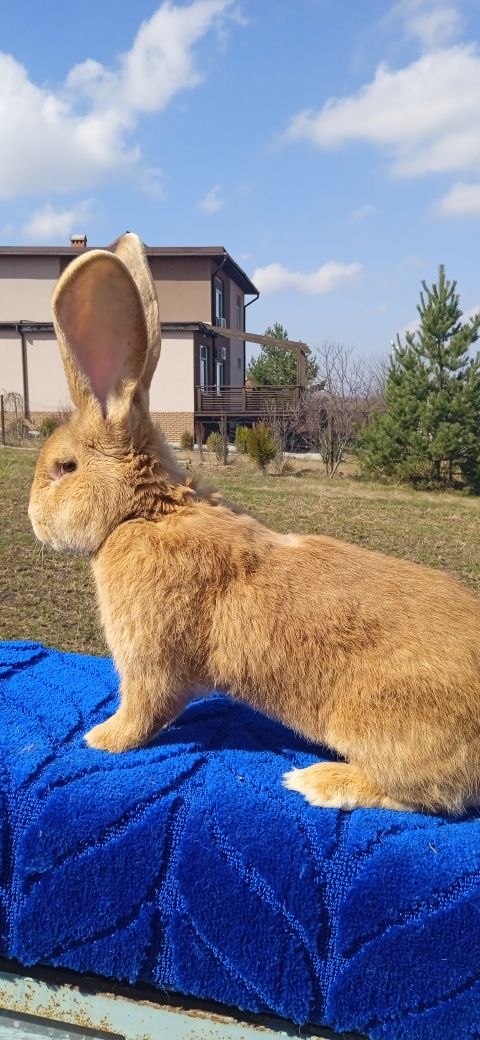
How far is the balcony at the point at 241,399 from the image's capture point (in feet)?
91.9

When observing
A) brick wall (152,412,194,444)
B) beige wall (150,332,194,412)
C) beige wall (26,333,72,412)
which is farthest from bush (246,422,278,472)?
beige wall (26,333,72,412)

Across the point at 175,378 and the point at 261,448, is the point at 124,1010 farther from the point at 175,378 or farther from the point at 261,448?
the point at 175,378

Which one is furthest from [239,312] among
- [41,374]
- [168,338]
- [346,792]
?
[346,792]

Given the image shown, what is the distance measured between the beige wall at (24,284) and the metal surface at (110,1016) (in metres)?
29.2

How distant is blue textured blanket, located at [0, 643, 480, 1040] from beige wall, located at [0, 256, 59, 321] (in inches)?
1146

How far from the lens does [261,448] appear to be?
56.2 feet

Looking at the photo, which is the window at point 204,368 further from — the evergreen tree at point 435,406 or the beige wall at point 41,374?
the evergreen tree at point 435,406

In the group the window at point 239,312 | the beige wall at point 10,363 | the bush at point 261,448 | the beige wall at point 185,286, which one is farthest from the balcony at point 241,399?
the bush at point 261,448

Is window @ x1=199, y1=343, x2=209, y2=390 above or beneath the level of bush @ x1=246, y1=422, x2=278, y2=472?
above

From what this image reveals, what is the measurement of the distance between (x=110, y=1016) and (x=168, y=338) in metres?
27.5

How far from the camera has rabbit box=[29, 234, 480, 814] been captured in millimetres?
1509

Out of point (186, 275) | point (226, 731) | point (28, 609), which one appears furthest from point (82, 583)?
point (186, 275)

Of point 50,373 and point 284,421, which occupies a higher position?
point 50,373

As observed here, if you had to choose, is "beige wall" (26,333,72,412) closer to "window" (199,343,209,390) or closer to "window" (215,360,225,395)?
"window" (199,343,209,390)
